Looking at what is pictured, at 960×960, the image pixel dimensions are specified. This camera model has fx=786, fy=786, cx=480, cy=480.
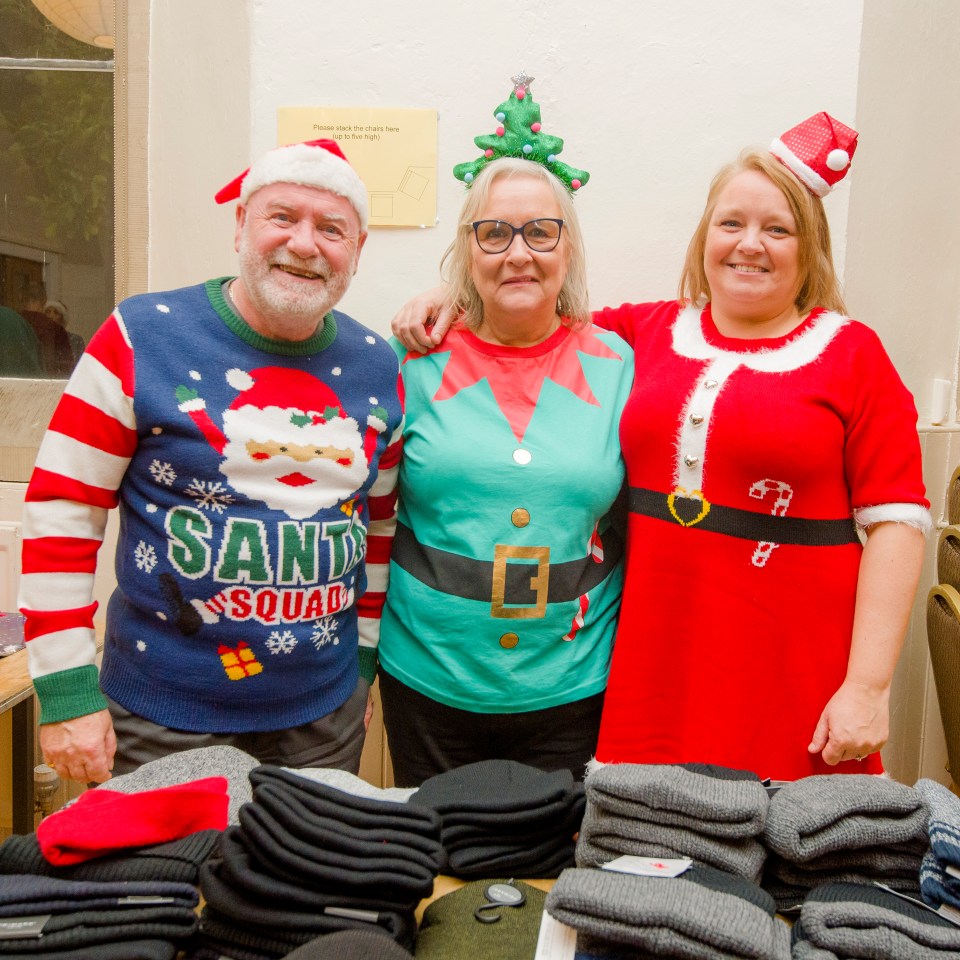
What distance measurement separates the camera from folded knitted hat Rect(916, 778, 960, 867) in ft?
2.89

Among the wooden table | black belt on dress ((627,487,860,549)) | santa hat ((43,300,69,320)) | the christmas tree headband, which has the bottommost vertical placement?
the wooden table

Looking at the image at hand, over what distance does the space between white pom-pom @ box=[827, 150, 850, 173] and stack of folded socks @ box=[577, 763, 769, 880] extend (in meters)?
1.15

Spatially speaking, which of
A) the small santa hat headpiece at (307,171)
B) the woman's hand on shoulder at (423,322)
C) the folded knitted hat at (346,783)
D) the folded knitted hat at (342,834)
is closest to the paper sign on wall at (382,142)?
the woman's hand on shoulder at (423,322)

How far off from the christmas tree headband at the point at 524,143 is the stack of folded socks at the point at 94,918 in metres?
1.46

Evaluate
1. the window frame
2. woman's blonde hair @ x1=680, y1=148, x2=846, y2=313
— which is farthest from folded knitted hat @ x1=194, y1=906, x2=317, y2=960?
the window frame

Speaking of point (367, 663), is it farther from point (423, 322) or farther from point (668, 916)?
point (668, 916)

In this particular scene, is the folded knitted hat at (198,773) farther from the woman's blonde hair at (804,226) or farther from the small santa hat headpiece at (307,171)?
the woman's blonde hair at (804,226)

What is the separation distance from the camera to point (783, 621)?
59.4 inches

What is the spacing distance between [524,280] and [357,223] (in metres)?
0.36

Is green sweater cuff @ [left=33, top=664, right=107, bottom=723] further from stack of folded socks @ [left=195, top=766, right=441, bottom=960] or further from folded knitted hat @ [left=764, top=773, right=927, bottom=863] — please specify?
folded knitted hat @ [left=764, top=773, right=927, bottom=863]

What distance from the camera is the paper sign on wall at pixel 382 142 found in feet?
7.12

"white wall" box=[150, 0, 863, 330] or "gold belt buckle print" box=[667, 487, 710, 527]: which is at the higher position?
"white wall" box=[150, 0, 863, 330]

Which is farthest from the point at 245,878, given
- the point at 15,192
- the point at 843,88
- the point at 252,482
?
the point at 15,192

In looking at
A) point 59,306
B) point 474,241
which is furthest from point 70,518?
point 59,306
